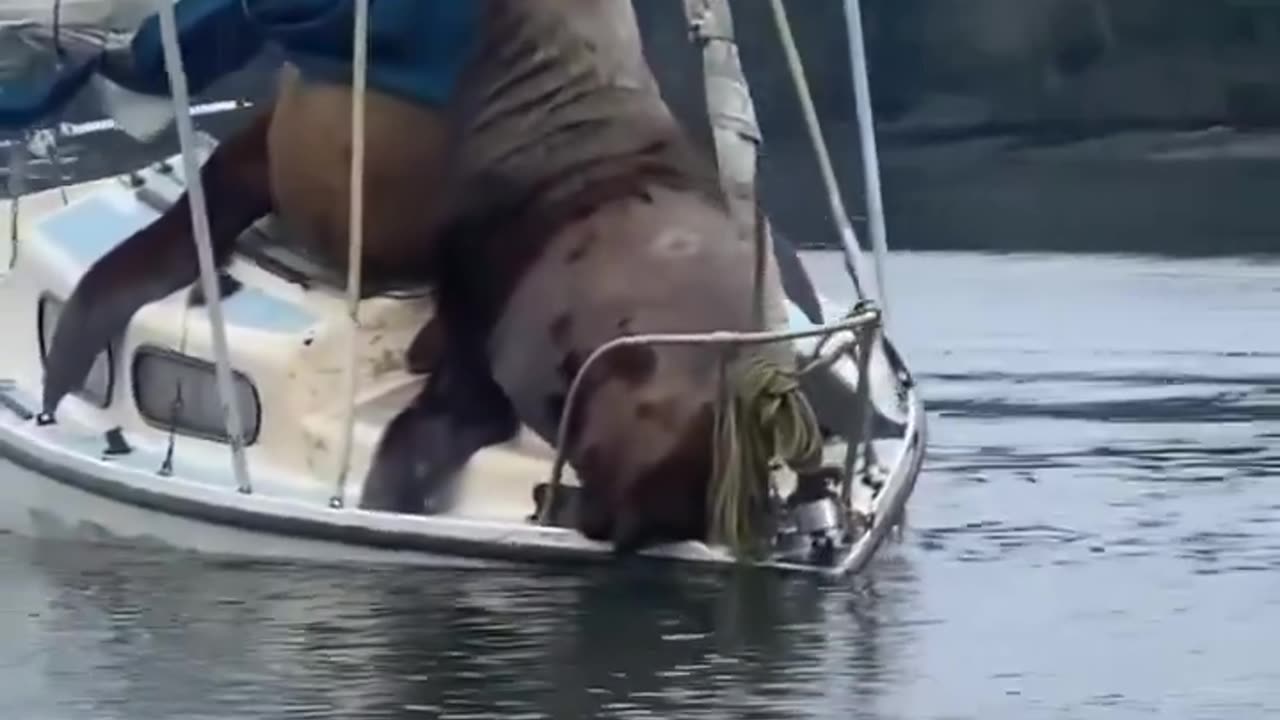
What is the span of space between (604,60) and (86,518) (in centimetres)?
338

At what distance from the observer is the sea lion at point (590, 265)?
18.4 meters

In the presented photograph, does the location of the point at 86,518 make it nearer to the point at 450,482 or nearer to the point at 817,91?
the point at 450,482

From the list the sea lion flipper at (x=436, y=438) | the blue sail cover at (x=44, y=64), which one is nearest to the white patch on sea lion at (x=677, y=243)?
the sea lion flipper at (x=436, y=438)

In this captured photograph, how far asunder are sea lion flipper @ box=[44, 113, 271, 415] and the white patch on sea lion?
2586mm

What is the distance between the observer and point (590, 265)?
1923cm

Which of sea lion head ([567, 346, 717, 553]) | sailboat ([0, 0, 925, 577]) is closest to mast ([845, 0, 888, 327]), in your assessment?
sailboat ([0, 0, 925, 577])

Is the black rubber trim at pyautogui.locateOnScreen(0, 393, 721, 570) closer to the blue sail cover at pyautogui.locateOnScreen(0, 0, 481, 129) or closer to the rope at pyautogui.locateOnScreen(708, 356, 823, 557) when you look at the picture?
the rope at pyautogui.locateOnScreen(708, 356, 823, 557)

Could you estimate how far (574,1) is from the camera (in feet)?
66.4

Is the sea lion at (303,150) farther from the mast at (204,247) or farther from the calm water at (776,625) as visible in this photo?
the calm water at (776,625)

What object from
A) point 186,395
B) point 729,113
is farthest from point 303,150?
point 729,113

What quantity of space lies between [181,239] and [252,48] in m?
1.01

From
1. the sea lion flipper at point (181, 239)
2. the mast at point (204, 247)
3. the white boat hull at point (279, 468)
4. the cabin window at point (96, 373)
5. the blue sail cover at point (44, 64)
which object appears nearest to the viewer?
the white boat hull at point (279, 468)

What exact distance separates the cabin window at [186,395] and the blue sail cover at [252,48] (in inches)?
59.7

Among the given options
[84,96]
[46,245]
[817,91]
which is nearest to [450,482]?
[46,245]
